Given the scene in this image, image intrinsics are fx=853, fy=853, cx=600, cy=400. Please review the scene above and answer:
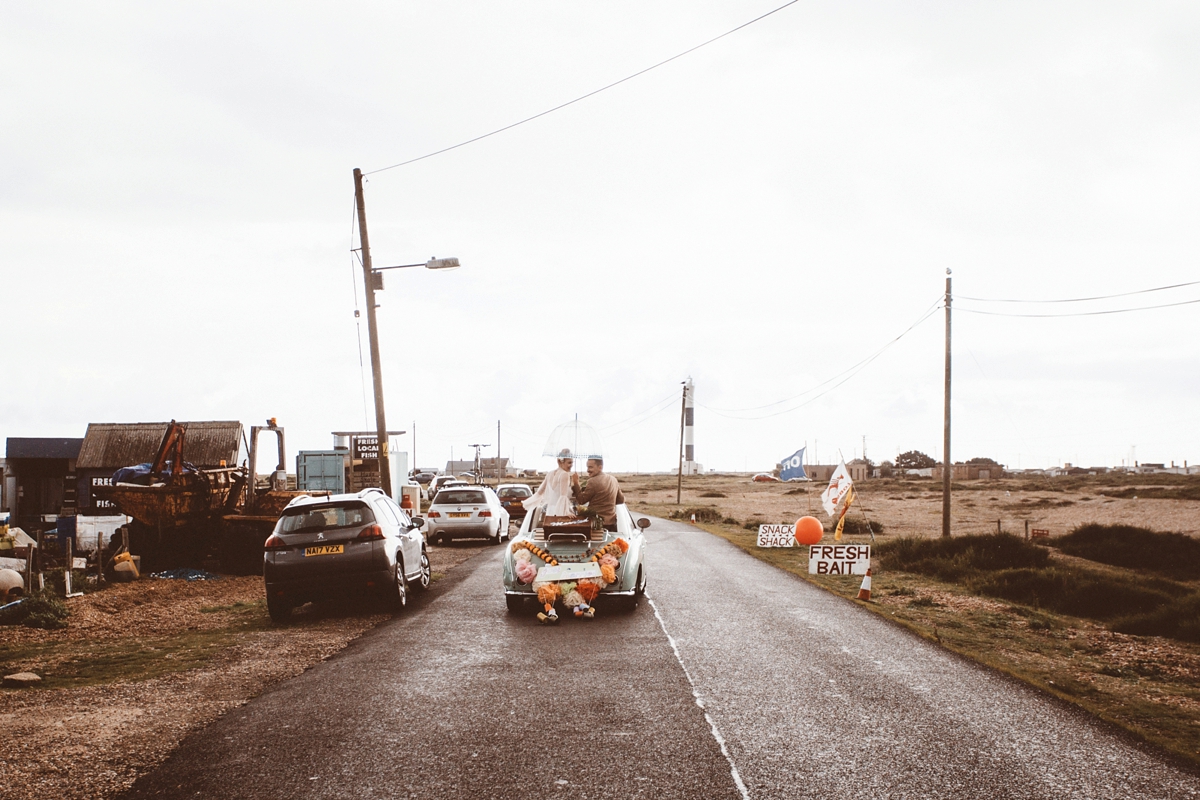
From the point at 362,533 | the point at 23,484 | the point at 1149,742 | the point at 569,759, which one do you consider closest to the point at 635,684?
the point at 569,759

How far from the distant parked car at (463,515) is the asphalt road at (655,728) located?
13.2 m

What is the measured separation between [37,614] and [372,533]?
4392mm

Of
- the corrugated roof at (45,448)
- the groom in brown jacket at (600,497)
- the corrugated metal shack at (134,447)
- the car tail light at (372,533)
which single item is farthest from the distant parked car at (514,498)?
the groom in brown jacket at (600,497)

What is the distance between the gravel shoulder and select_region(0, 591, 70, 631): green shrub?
0.58ft

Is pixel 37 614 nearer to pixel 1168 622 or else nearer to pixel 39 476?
pixel 1168 622

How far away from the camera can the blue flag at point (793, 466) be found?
893 inches

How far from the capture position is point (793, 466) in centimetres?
2327

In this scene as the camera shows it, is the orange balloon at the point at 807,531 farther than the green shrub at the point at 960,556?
Yes

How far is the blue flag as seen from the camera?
74.4 ft

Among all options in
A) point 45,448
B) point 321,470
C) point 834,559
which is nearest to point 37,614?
point 834,559

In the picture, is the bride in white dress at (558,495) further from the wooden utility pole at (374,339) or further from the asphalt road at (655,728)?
the wooden utility pole at (374,339)

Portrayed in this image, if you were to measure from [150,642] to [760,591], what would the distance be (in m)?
8.35

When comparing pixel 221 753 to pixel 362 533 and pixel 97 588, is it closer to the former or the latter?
pixel 362 533

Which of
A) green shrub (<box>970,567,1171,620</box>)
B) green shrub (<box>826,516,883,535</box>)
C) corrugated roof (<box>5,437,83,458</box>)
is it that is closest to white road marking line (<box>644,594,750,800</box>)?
green shrub (<box>970,567,1171,620</box>)
